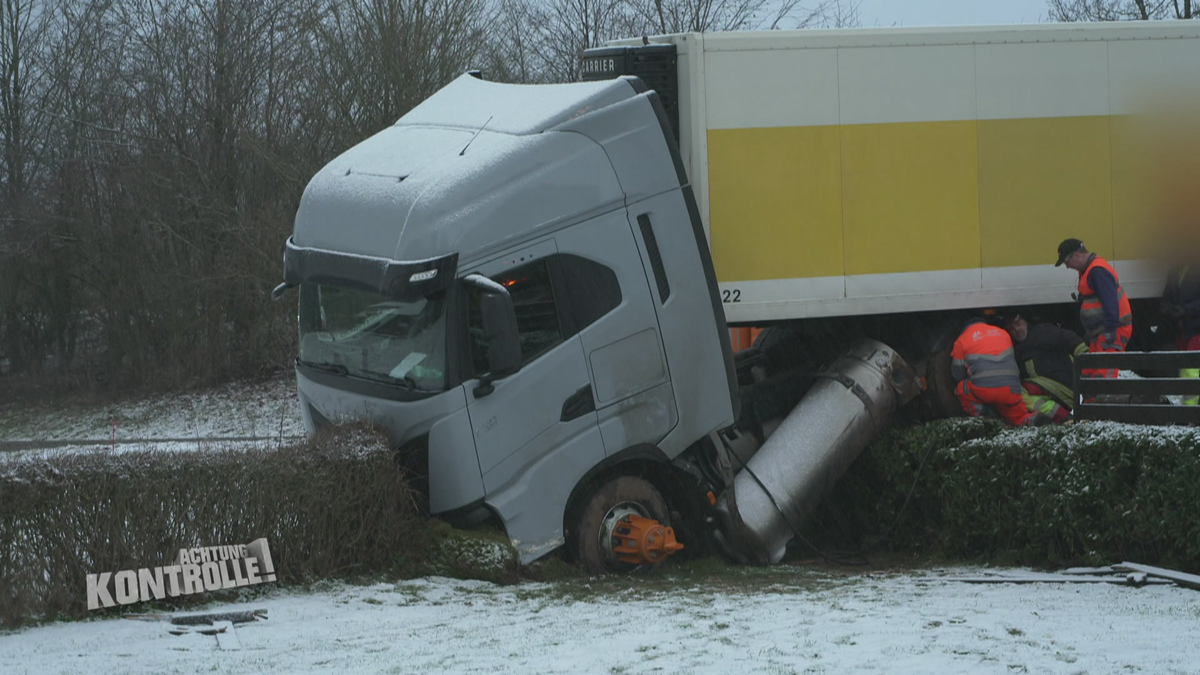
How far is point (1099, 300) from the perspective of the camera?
9648 millimetres

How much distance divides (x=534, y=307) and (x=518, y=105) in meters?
1.59

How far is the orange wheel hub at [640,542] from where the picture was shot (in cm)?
855

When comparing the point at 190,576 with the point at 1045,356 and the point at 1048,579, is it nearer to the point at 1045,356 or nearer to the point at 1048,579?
the point at 1048,579

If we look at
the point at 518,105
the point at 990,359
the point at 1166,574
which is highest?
the point at 518,105

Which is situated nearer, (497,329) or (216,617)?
(216,617)

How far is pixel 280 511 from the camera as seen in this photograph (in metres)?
7.73

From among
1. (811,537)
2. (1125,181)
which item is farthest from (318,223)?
(1125,181)

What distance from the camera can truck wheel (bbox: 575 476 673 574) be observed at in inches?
334

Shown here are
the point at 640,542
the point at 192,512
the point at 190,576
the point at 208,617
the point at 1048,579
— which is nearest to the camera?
the point at 208,617

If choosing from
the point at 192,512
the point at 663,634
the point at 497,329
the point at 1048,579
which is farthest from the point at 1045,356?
the point at 192,512

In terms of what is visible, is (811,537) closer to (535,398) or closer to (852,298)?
(852,298)

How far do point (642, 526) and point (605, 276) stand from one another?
1704 millimetres

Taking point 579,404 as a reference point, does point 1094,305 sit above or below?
above

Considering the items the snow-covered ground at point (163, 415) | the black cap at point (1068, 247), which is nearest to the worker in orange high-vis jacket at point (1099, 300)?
the black cap at point (1068, 247)
